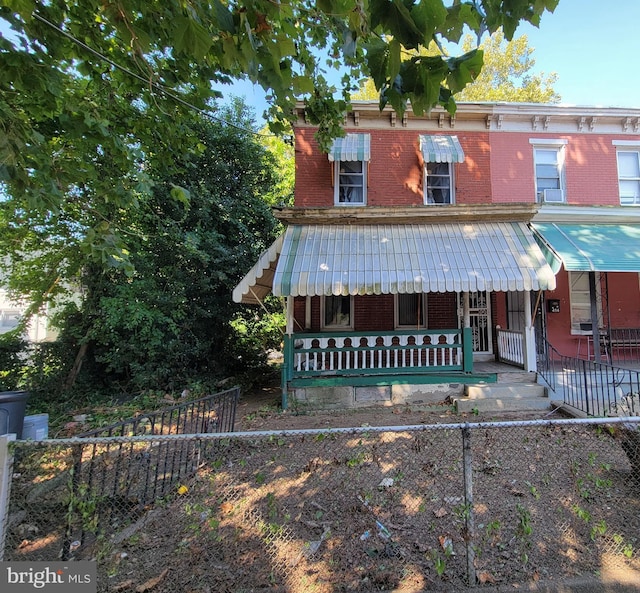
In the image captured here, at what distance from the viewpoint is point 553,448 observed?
5.00m

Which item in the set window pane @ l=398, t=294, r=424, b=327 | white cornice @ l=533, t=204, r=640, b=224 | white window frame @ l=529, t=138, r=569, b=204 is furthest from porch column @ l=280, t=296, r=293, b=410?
white window frame @ l=529, t=138, r=569, b=204

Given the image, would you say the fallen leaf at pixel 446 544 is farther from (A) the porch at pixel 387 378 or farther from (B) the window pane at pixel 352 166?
(B) the window pane at pixel 352 166

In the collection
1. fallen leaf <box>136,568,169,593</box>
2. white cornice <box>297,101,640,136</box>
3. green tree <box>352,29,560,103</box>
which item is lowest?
fallen leaf <box>136,568,169,593</box>

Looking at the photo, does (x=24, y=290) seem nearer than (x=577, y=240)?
No

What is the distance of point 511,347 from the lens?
885 centimetres

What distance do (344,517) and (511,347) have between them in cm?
724

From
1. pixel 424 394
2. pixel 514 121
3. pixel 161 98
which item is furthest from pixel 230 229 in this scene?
pixel 514 121

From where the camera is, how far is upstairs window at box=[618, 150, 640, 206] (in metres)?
10.4

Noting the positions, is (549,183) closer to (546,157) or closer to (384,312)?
(546,157)

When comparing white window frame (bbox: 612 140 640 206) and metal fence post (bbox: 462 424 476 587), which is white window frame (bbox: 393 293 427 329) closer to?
white window frame (bbox: 612 140 640 206)

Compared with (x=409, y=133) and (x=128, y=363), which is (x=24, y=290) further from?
(x=409, y=133)

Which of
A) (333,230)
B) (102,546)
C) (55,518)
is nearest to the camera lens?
(102,546)

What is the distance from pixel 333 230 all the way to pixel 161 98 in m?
4.78

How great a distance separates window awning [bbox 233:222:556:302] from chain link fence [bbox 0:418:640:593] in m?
3.22
